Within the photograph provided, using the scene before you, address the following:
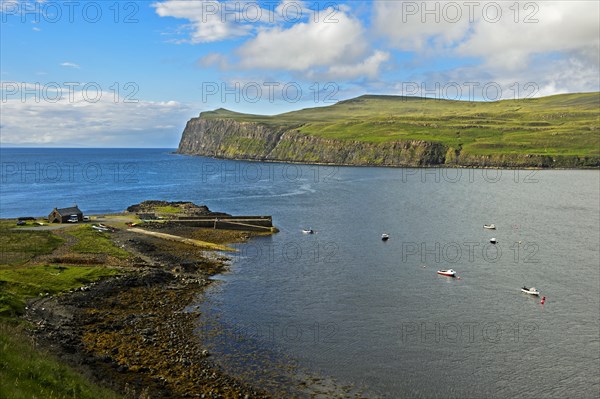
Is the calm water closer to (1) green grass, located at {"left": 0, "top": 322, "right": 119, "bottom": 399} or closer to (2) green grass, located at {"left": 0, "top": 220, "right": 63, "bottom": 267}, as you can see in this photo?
(1) green grass, located at {"left": 0, "top": 322, "right": 119, "bottom": 399}

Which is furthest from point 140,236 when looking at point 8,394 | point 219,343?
point 8,394

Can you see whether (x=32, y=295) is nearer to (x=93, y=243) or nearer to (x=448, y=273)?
(x=93, y=243)

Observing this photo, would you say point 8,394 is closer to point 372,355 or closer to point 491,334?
point 372,355

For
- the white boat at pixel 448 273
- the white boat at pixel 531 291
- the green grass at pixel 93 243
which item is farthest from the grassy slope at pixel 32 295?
the white boat at pixel 531 291

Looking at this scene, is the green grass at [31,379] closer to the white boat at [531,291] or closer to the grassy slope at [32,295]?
the grassy slope at [32,295]

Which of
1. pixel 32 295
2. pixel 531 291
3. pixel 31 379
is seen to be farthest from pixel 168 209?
pixel 31 379

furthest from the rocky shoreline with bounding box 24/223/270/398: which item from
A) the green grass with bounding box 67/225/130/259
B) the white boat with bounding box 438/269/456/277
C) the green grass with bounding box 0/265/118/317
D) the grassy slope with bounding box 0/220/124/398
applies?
the white boat with bounding box 438/269/456/277
